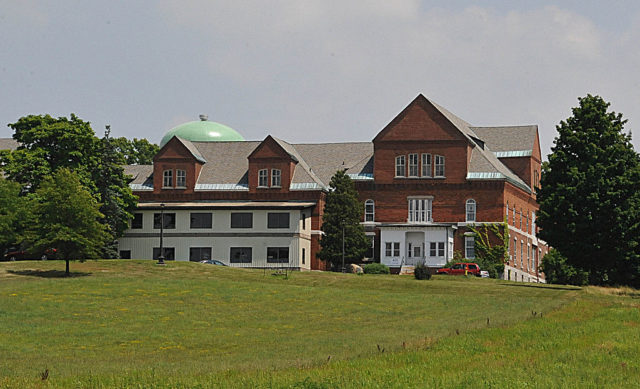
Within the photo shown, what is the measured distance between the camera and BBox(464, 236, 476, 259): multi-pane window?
86.4 metres

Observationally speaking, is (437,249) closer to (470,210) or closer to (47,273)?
(470,210)

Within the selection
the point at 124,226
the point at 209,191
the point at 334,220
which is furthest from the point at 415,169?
the point at 124,226

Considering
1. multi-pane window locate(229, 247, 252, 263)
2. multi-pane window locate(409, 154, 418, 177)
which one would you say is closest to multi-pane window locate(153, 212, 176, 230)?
multi-pane window locate(229, 247, 252, 263)

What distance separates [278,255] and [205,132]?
96.9 feet

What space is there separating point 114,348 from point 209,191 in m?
54.4

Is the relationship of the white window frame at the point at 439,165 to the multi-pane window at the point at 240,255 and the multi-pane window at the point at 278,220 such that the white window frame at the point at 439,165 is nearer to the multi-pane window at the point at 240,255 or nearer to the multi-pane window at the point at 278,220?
the multi-pane window at the point at 278,220

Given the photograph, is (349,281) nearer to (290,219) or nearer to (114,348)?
(290,219)

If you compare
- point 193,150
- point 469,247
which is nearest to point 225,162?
point 193,150

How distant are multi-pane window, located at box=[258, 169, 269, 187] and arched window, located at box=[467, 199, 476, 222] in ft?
60.8

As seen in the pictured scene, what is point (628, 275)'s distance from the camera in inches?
2525

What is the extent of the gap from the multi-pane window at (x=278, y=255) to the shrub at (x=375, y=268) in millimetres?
7082

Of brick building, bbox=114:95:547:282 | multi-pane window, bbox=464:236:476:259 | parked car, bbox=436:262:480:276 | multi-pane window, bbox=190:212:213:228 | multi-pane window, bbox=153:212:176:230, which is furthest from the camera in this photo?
multi-pane window, bbox=153:212:176:230

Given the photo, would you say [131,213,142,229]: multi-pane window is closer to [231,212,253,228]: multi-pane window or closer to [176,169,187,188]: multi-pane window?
[176,169,187,188]: multi-pane window

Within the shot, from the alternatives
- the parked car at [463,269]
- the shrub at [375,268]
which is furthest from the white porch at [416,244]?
the parked car at [463,269]
